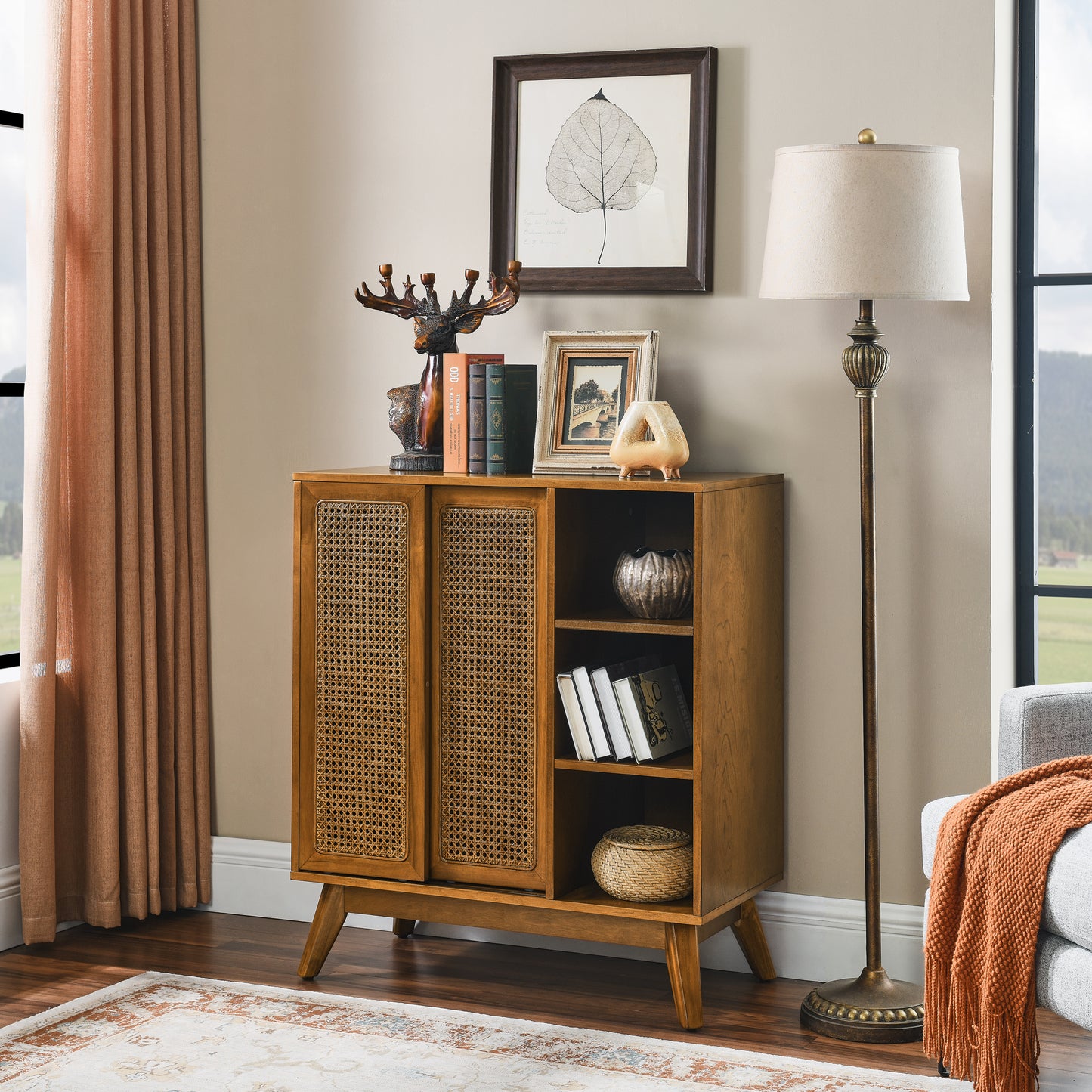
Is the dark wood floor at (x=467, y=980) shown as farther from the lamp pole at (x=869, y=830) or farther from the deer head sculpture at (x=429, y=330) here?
the deer head sculpture at (x=429, y=330)

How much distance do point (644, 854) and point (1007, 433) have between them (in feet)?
3.92

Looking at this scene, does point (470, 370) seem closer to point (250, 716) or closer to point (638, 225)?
point (638, 225)

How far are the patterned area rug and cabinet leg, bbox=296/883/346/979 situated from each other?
0.14m

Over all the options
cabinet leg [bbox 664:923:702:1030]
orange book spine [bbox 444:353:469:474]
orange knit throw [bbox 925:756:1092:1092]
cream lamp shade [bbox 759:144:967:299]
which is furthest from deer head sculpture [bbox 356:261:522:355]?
orange knit throw [bbox 925:756:1092:1092]

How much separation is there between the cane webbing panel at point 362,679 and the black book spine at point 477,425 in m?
0.17

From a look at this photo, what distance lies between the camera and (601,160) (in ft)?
11.0

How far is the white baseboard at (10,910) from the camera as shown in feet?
11.0

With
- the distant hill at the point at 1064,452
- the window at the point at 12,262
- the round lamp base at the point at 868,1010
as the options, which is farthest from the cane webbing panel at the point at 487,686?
the distant hill at the point at 1064,452

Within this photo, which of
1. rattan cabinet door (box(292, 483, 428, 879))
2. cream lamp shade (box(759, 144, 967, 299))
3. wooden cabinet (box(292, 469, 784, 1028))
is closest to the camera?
cream lamp shade (box(759, 144, 967, 299))

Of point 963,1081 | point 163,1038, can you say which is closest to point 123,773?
point 163,1038

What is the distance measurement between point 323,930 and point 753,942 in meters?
0.90

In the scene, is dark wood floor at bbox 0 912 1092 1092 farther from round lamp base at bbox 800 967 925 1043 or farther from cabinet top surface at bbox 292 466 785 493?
cabinet top surface at bbox 292 466 785 493

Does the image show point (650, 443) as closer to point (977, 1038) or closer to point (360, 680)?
point (360, 680)

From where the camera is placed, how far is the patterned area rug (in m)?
2.63
